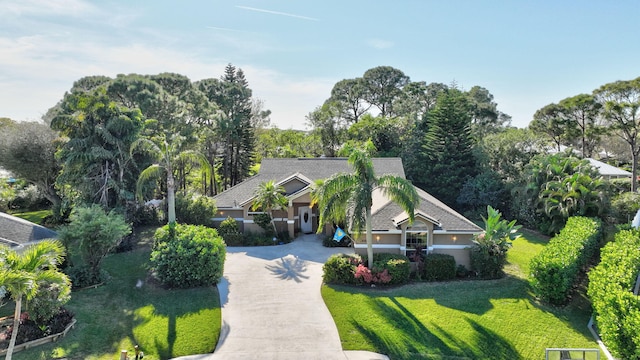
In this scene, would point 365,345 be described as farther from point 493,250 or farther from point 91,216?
point 91,216

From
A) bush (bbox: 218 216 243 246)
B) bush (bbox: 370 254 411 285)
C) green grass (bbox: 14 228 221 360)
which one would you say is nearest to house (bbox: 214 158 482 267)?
bush (bbox: 218 216 243 246)

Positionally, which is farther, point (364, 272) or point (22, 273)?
point (364, 272)

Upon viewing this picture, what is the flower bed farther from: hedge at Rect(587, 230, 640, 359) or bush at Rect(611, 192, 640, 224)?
bush at Rect(611, 192, 640, 224)

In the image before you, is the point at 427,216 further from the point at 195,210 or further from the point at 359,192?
the point at 195,210

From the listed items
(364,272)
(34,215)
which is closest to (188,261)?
(364,272)

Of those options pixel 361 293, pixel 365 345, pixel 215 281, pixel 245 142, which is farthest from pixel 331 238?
pixel 245 142

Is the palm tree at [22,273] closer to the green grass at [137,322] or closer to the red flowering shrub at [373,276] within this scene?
the green grass at [137,322]
